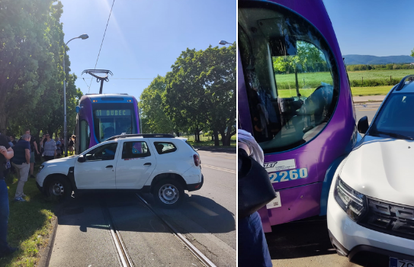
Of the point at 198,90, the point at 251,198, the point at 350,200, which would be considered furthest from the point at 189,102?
the point at 251,198

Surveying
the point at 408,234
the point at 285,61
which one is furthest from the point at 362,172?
the point at 285,61

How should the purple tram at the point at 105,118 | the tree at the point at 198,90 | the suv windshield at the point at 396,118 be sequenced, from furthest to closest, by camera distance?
Answer: the purple tram at the point at 105,118 < the tree at the point at 198,90 < the suv windshield at the point at 396,118

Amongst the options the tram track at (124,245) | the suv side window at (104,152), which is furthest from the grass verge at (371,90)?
the suv side window at (104,152)

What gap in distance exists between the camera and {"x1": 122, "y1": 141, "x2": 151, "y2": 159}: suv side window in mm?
5973

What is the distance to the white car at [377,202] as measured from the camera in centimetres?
212

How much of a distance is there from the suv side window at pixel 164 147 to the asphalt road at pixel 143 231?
3.37ft

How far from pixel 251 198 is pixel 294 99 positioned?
5.29 ft

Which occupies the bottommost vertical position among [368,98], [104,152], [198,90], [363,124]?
[104,152]

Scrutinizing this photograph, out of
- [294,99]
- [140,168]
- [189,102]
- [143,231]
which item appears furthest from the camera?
[189,102]

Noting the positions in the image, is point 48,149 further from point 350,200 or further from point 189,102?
point 350,200

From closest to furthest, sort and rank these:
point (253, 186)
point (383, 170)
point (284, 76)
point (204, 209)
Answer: point (253, 186), point (383, 170), point (284, 76), point (204, 209)

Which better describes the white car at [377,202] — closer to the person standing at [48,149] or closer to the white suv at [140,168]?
the white suv at [140,168]

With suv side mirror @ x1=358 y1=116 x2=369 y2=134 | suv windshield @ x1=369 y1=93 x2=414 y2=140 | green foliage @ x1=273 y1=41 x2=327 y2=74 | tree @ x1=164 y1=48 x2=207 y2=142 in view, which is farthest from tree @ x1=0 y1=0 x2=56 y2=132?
suv windshield @ x1=369 y1=93 x2=414 y2=140

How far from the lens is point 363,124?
142 inches
